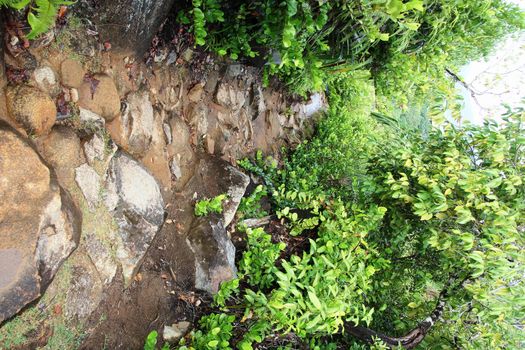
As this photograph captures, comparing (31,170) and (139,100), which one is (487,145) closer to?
(139,100)

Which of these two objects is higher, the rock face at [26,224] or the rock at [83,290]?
the rock face at [26,224]

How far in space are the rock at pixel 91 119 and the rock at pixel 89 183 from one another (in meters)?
0.27

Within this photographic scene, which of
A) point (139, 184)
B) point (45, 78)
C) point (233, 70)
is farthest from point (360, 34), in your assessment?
point (45, 78)

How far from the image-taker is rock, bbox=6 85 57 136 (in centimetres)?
190

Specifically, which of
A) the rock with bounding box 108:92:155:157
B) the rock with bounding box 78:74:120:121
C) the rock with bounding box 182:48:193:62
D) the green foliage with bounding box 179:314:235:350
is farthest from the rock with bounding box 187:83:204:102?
the green foliage with bounding box 179:314:235:350

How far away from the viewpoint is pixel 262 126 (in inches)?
179

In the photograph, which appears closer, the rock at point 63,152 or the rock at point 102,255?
the rock at point 63,152

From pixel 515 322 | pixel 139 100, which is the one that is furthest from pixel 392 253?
pixel 139 100

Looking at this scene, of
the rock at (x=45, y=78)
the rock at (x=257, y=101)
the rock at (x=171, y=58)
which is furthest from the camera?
the rock at (x=257, y=101)

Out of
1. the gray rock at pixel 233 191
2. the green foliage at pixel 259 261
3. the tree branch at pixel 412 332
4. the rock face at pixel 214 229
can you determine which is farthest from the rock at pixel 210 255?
the tree branch at pixel 412 332

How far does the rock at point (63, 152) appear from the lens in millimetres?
2098

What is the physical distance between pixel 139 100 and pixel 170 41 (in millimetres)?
571

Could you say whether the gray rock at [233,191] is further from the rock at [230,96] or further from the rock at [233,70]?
the rock at [233,70]

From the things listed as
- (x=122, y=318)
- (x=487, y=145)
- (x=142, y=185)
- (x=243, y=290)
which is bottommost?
(x=243, y=290)
